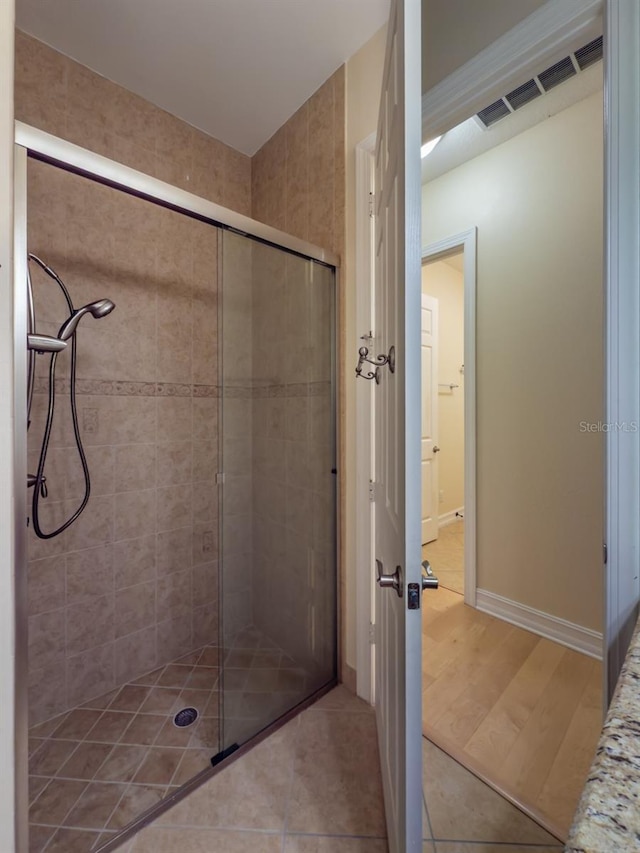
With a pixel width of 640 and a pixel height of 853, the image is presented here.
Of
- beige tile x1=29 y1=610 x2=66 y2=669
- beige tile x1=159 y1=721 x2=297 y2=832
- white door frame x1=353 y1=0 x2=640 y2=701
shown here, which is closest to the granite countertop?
white door frame x1=353 y1=0 x2=640 y2=701

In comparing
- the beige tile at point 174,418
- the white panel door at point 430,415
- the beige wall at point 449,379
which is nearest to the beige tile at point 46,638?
the beige tile at point 174,418

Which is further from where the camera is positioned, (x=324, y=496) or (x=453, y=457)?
(x=453, y=457)

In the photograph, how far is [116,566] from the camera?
1719mm

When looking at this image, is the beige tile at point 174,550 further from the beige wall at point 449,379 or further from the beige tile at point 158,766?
the beige wall at point 449,379

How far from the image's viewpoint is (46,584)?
1528 mm

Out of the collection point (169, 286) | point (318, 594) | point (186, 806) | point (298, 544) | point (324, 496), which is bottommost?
point (186, 806)

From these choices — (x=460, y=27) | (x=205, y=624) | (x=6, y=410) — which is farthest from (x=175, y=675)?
(x=460, y=27)

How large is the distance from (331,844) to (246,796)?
31cm

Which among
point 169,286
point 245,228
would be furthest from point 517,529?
point 169,286

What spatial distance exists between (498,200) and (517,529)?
6.45 ft

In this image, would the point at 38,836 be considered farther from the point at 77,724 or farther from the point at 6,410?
the point at 6,410

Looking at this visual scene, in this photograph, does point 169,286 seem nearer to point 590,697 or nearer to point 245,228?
point 245,228

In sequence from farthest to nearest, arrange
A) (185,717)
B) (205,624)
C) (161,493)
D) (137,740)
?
1. (205,624)
2. (161,493)
3. (185,717)
4. (137,740)

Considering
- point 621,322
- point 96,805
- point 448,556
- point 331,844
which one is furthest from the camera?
point 448,556
